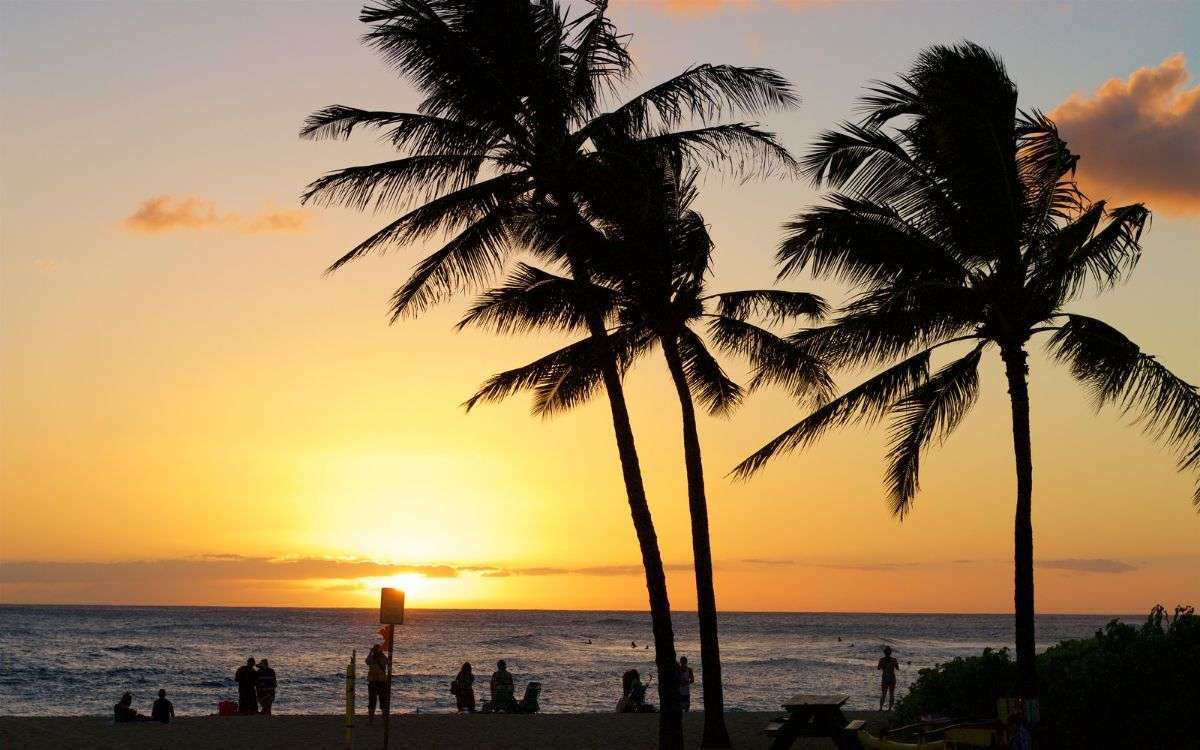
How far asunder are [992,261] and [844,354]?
8.34ft

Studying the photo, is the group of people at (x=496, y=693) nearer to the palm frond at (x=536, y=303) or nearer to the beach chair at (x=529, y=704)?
the beach chair at (x=529, y=704)

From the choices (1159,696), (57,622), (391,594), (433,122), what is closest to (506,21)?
(433,122)

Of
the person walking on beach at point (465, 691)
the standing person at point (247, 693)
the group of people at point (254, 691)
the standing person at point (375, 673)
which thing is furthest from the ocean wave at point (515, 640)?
the standing person at point (375, 673)

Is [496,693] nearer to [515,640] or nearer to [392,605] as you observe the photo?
[392,605]

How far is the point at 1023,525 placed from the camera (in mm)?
17422

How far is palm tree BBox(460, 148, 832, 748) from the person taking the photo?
21.2 metres

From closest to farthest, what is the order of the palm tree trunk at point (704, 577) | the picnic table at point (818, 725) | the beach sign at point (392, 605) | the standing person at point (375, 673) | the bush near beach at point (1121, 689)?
the bush near beach at point (1121, 689)
the picnic table at point (818, 725)
the beach sign at point (392, 605)
the palm tree trunk at point (704, 577)
the standing person at point (375, 673)

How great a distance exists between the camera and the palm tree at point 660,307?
2116 centimetres

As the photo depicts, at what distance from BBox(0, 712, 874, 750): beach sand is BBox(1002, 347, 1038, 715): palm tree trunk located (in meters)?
5.55

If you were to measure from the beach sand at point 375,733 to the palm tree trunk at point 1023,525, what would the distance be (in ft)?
18.2

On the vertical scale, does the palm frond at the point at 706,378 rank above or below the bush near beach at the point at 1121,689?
above

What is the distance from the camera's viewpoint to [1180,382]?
16500 mm

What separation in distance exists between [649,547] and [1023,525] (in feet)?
18.8

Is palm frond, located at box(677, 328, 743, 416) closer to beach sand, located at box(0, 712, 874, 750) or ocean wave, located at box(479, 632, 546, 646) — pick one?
beach sand, located at box(0, 712, 874, 750)
